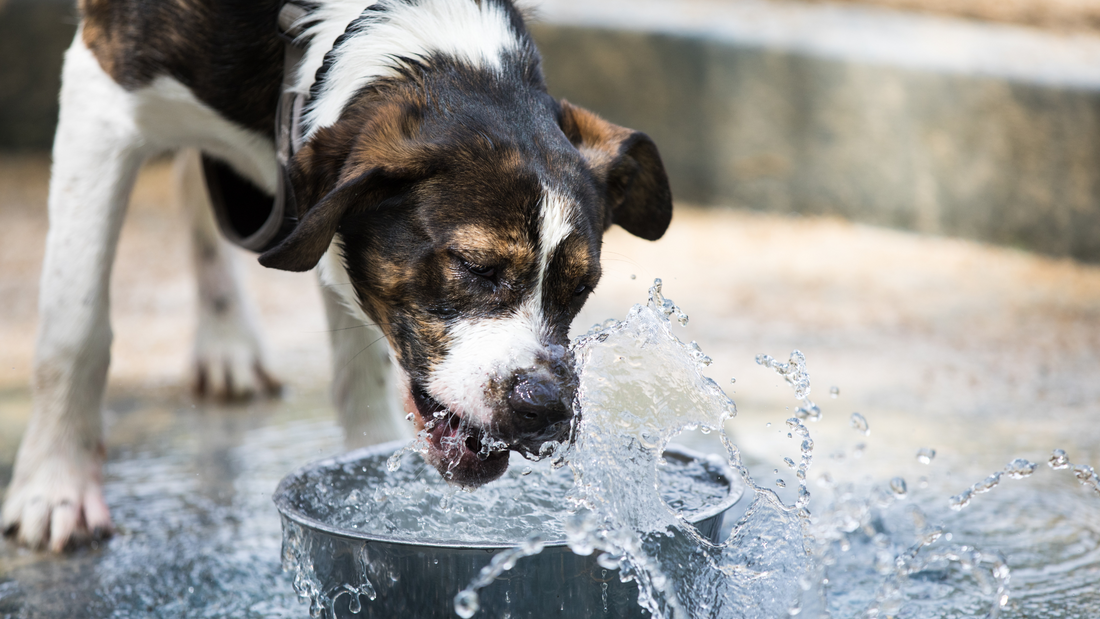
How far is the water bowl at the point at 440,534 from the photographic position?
1715 mm

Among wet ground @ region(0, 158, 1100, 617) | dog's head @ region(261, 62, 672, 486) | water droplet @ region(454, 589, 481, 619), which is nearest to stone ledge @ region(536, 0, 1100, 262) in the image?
wet ground @ region(0, 158, 1100, 617)

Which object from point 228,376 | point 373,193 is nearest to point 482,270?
point 373,193

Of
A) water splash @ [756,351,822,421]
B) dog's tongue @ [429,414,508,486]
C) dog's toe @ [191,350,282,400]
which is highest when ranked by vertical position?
water splash @ [756,351,822,421]

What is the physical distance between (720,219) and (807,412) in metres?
4.76

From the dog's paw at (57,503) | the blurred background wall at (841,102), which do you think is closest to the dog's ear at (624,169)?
the dog's paw at (57,503)

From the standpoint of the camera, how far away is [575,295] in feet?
7.32

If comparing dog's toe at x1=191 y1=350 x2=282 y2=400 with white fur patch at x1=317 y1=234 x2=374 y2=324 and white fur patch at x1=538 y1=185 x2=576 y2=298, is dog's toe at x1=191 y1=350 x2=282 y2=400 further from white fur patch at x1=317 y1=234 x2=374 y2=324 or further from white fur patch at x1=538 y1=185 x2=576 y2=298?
white fur patch at x1=538 y1=185 x2=576 y2=298

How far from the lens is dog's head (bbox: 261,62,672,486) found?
2.05 m

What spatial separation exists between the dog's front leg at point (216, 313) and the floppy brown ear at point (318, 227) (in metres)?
1.79

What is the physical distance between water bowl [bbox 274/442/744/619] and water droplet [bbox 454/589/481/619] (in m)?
0.04

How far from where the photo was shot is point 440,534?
6.89 feet

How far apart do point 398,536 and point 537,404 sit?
0.37 m

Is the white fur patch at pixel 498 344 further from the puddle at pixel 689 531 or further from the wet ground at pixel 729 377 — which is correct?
the wet ground at pixel 729 377

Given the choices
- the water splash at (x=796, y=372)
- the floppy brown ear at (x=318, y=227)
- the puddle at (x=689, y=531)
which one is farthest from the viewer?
the water splash at (x=796, y=372)
